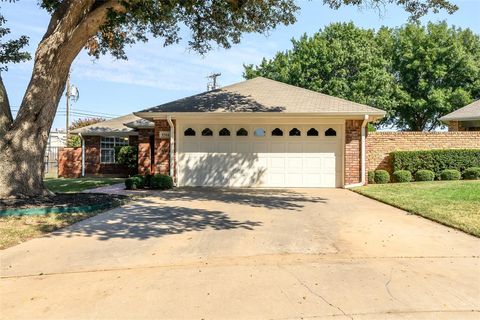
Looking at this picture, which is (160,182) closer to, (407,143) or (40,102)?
(40,102)

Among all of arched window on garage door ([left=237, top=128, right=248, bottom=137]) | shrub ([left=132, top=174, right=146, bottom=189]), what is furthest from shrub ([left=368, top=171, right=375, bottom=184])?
shrub ([left=132, top=174, right=146, bottom=189])

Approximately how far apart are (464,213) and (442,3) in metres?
6.13

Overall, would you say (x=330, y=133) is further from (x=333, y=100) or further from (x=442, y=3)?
(x=442, y=3)

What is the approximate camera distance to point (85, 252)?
17.3 feet

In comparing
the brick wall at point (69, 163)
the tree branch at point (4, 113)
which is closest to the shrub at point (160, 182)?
the tree branch at point (4, 113)

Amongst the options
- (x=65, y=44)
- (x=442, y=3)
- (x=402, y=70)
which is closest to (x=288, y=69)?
(x=402, y=70)

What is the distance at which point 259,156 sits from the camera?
14.5 meters

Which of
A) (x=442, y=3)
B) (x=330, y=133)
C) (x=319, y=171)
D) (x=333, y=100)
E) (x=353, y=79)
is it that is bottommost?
(x=319, y=171)

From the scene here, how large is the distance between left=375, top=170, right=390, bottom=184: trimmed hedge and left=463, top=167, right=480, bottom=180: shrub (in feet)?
9.60

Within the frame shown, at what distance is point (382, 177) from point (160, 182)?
26.7 ft

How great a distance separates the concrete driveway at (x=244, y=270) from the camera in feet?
11.1

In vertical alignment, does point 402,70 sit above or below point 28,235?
above

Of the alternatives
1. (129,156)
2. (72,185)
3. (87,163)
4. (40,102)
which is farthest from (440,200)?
(87,163)

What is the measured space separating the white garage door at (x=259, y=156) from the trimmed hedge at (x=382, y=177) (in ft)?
4.91
